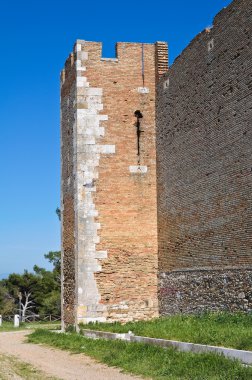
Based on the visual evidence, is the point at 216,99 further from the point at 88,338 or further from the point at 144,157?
the point at 88,338

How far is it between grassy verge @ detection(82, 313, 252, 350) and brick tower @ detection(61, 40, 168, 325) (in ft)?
7.11

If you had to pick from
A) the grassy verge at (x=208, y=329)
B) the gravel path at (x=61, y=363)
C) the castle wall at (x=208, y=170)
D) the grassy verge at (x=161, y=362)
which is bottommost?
the gravel path at (x=61, y=363)

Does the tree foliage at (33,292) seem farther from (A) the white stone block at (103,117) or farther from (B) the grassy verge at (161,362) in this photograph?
(B) the grassy verge at (161,362)

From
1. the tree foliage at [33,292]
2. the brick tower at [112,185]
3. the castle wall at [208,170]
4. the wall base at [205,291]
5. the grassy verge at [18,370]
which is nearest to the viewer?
the grassy verge at [18,370]

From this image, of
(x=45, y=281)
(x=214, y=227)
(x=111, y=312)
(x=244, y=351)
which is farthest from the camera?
(x=45, y=281)

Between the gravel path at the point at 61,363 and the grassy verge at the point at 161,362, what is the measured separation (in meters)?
0.24

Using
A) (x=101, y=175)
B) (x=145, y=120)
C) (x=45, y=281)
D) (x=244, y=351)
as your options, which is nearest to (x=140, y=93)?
(x=145, y=120)

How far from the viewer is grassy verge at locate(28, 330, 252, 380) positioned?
8.74m

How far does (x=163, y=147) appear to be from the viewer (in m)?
17.8

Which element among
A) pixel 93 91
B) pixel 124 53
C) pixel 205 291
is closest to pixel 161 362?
pixel 205 291

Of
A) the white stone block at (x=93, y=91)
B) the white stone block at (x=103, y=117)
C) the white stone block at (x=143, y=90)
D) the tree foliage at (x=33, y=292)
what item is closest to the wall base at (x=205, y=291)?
the white stone block at (x=103, y=117)

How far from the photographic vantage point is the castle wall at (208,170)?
13.6 meters

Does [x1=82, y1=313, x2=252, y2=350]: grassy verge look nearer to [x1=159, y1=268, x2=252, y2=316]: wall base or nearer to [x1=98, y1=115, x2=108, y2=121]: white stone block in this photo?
[x1=159, y1=268, x2=252, y2=316]: wall base

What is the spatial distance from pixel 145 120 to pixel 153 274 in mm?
4359
